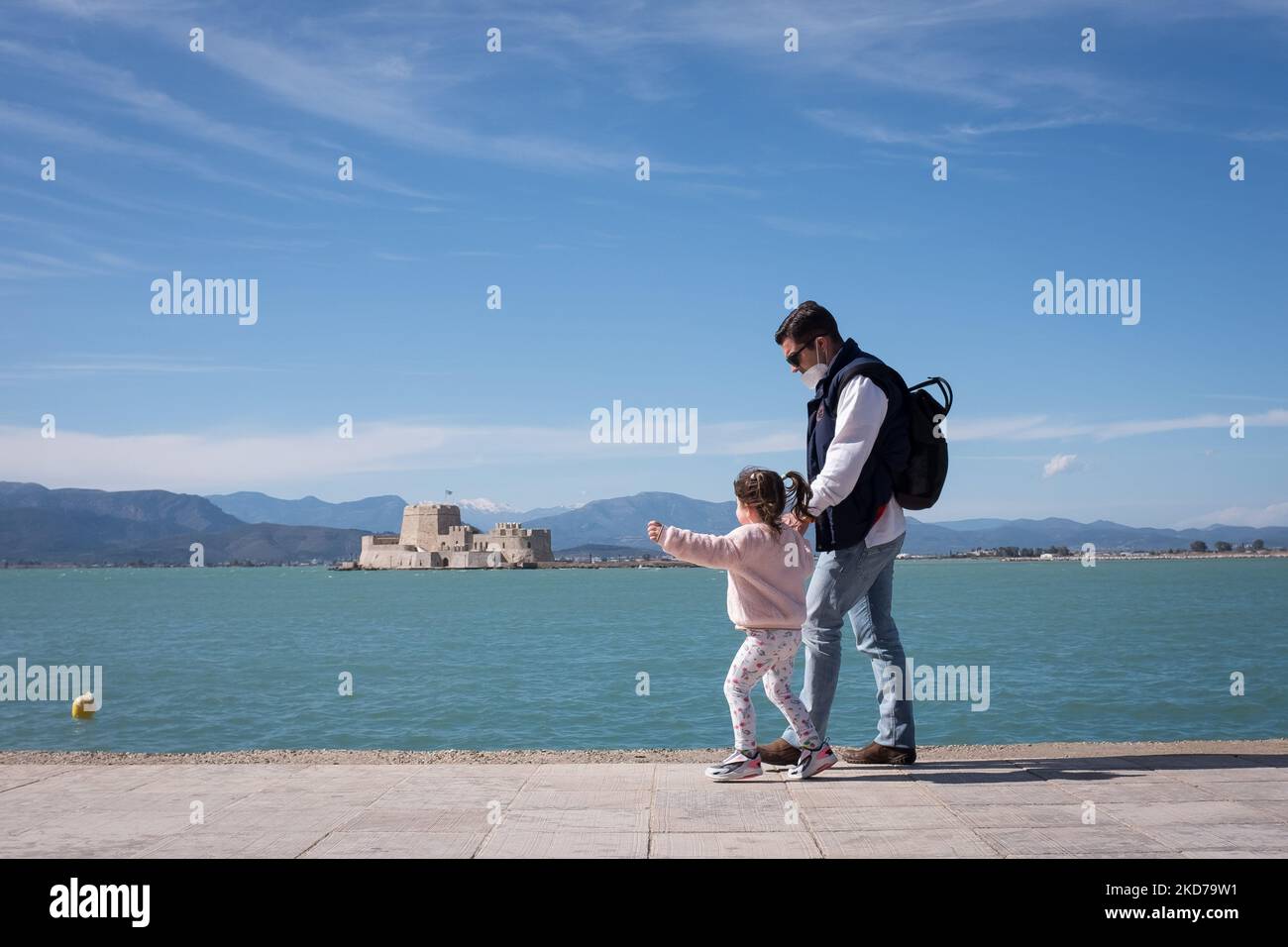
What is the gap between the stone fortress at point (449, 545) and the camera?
470 ft

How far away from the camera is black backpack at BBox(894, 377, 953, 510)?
6078 mm

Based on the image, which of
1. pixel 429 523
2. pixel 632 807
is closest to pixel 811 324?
pixel 632 807

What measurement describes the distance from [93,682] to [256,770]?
83.2 ft

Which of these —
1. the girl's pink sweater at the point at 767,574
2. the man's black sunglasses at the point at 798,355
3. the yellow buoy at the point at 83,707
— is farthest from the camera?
the yellow buoy at the point at 83,707

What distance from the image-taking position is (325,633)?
161 feet

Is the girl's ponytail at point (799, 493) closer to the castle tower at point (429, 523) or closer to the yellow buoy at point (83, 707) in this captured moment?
the yellow buoy at point (83, 707)

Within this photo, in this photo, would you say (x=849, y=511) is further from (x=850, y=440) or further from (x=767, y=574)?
(x=767, y=574)

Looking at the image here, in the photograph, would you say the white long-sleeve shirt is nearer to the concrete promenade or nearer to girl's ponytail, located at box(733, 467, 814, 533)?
girl's ponytail, located at box(733, 467, 814, 533)

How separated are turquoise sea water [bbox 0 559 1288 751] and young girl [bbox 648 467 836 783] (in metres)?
10.4

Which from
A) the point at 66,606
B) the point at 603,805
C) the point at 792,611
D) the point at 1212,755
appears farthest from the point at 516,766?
the point at 66,606

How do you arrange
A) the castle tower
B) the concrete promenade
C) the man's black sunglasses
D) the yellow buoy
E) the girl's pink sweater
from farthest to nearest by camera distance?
1. the castle tower
2. the yellow buoy
3. the man's black sunglasses
4. the girl's pink sweater
5. the concrete promenade

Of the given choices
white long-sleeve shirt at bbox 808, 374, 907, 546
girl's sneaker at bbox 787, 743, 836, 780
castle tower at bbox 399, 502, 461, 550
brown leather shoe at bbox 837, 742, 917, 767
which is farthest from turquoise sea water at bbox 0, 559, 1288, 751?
castle tower at bbox 399, 502, 461, 550

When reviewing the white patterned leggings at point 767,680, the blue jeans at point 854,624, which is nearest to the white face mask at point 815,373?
the blue jeans at point 854,624

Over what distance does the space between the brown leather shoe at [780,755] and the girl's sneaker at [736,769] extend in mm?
324
